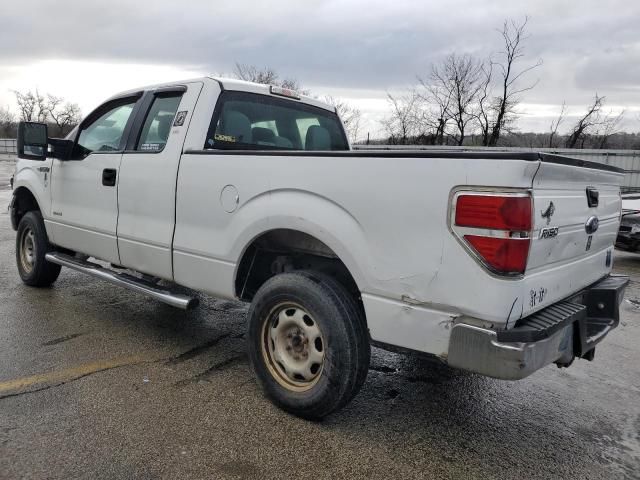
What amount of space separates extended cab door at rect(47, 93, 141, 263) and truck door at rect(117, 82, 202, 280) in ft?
0.48

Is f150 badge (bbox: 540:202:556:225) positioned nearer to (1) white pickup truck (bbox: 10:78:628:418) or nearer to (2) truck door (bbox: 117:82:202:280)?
(1) white pickup truck (bbox: 10:78:628:418)

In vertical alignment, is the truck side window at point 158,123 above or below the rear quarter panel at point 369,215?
above

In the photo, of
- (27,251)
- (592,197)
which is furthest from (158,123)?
(592,197)

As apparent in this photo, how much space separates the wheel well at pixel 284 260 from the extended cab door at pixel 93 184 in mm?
1432

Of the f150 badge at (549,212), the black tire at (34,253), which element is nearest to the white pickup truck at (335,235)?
the f150 badge at (549,212)

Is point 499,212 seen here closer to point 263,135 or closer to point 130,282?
point 263,135

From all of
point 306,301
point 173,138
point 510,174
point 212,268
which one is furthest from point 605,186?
point 173,138

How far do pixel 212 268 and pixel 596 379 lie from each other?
3.00 m

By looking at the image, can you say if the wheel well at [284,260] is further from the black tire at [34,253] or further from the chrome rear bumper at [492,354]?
the black tire at [34,253]

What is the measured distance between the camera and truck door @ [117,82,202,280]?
3855mm

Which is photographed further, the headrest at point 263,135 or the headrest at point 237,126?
the headrest at point 263,135

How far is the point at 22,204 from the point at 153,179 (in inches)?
110

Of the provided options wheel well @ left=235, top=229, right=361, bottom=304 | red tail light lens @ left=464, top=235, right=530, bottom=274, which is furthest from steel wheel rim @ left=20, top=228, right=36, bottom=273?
red tail light lens @ left=464, top=235, right=530, bottom=274

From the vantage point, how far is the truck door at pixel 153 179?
3855 mm
